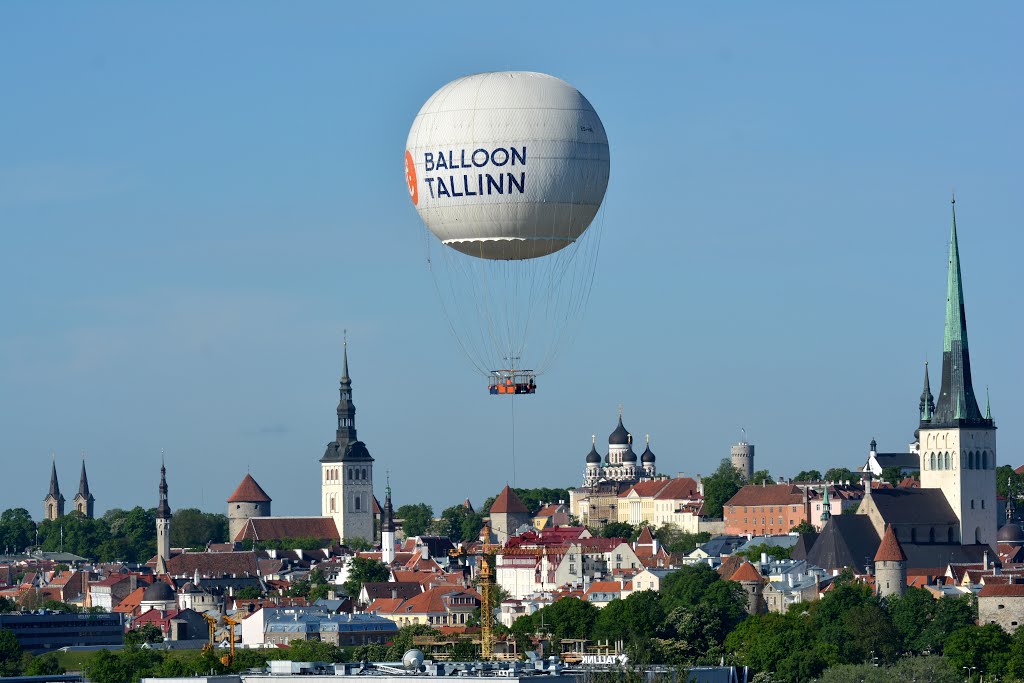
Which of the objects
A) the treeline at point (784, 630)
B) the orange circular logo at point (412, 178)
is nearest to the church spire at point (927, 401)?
the treeline at point (784, 630)

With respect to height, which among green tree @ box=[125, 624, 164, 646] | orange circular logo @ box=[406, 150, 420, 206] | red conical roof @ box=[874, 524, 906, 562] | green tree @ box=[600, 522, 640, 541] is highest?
orange circular logo @ box=[406, 150, 420, 206]

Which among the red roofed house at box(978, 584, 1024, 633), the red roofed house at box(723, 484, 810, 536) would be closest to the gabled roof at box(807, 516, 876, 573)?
the red roofed house at box(723, 484, 810, 536)

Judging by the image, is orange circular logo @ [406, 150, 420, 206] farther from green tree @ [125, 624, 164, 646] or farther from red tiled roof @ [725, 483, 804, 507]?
red tiled roof @ [725, 483, 804, 507]

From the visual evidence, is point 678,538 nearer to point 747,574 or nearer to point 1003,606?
point 747,574

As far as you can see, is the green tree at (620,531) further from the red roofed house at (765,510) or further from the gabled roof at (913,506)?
the gabled roof at (913,506)

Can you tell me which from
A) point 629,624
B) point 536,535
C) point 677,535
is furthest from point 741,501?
point 629,624

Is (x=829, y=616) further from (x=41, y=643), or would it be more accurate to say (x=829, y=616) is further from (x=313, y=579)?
(x=313, y=579)
